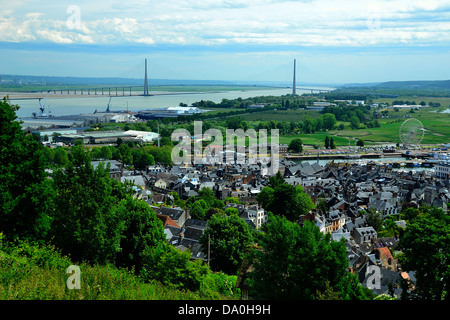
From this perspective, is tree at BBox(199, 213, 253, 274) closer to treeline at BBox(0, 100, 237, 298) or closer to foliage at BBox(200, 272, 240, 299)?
foliage at BBox(200, 272, 240, 299)

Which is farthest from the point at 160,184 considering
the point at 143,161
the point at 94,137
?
the point at 94,137

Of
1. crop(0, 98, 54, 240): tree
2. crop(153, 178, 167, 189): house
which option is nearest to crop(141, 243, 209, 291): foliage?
crop(0, 98, 54, 240): tree

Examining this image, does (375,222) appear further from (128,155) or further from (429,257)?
(128,155)

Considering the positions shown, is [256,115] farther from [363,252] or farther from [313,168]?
[363,252]

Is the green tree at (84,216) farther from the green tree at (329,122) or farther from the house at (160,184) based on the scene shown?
the green tree at (329,122)

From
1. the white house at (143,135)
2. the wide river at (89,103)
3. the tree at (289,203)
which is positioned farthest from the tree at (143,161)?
the wide river at (89,103)
